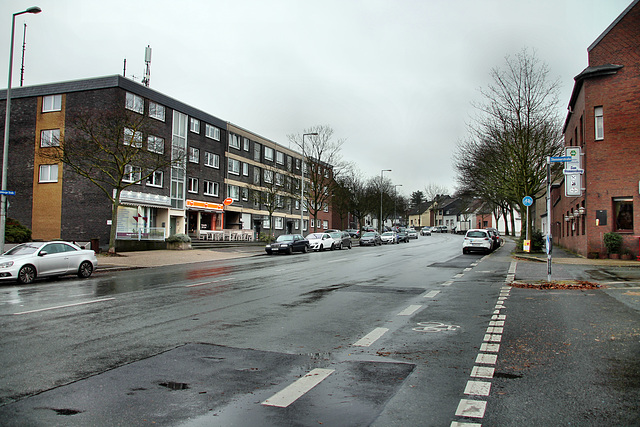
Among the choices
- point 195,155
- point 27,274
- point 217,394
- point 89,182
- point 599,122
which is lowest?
point 217,394

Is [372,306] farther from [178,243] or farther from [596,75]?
[178,243]

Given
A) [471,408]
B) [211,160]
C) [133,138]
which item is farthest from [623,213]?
[211,160]

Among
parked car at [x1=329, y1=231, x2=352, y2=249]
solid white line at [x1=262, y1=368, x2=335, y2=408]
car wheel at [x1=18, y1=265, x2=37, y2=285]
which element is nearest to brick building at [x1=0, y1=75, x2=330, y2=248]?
parked car at [x1=329, y1=231, x2=352, y2=249]

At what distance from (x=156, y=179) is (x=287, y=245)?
41.6 ft

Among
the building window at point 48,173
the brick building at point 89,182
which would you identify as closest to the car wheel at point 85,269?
the brick building at point 89,182

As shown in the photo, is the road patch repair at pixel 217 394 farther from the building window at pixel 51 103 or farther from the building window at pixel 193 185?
the building window at pixel 193 185

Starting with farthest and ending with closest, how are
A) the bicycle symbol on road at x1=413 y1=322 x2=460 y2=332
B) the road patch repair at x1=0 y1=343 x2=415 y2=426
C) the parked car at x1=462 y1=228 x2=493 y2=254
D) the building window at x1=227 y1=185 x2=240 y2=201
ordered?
the building window at x1=227 y1=185 x2=240 y2=201 < the parked car at x1=462 y1=228 x2=493 y2=254 < the bicycle symbol on road at x1=413 y1=322 x2=460 y2=332 < the road patch repair at x1=0 y1=343 x2=415 y2=426

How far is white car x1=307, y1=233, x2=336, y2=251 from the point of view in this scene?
3862 centimetres

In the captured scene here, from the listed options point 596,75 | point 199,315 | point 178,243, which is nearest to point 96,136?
Answer: point 178,243

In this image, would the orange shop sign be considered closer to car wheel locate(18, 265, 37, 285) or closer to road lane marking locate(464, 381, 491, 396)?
car wheel locate(18, 265, 37, 285)

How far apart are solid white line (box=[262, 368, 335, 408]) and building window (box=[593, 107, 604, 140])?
24.5 metres

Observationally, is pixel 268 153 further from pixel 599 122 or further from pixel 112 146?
pixel 599 122

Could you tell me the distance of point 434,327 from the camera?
26.2ft

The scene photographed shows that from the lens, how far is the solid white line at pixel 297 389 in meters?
4.38
